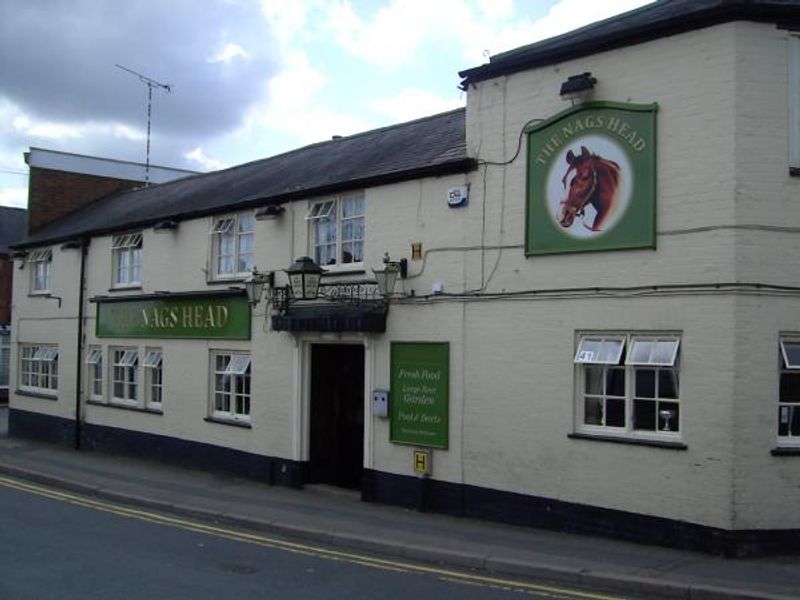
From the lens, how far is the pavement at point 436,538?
8.73m

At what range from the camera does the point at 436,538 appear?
1091 cm

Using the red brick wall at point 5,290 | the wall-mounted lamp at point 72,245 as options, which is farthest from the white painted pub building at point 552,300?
the red brick wall at point 5,290

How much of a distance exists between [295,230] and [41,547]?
7.37 meters

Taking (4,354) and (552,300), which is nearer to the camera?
(552,300)

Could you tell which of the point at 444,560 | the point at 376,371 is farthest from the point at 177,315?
the point at 444,560

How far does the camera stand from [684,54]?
10.3m

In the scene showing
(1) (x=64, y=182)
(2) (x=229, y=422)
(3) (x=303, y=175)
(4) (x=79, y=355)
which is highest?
(1) (x=64, y=182)

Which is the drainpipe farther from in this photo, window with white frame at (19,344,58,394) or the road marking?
the road marking

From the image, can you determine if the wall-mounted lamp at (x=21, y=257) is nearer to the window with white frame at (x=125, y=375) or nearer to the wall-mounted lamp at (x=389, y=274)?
the window with white frame at (x=125, y=375)

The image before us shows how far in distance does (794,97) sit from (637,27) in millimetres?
2097

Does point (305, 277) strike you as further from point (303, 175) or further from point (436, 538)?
point (436, 538)

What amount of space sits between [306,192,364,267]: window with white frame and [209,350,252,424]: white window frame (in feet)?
9.67

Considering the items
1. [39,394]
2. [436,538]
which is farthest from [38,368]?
[436,538]

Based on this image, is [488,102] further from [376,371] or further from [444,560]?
[444,560]
